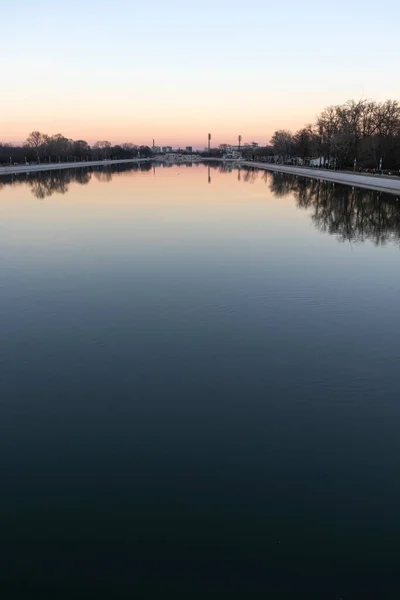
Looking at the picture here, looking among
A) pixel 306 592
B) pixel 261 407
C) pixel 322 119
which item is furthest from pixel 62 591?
pixel 322 119

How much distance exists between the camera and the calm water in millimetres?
4719

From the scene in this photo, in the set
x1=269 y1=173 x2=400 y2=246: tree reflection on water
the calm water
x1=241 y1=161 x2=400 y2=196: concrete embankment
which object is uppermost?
x1=241 y1=161 x2=400 y2=196: concrete embankment

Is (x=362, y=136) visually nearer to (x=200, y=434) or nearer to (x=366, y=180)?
(x=366, y=180)

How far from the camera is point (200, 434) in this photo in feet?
22.4

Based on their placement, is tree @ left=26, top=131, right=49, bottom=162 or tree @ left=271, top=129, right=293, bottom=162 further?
tree @ left=271, top=129, right=293, bottom=162

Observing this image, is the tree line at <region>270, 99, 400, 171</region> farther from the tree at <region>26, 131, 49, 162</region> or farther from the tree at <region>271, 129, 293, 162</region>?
the tree at <region>26, 131, 49, 162</region>

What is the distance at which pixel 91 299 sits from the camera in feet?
42.6

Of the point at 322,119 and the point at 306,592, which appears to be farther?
the point at 322,119

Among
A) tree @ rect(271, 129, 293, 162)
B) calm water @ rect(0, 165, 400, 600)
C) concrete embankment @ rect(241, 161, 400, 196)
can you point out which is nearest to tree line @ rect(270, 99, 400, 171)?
concrete embankment @ rect(241, 161, 400, 196)

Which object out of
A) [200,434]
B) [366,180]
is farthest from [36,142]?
[200,434]

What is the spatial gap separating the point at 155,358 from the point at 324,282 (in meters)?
7.48

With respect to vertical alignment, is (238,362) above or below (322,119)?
below

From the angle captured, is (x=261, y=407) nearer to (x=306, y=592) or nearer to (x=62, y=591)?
(x=306, y=592)

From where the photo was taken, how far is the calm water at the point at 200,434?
4719mm
